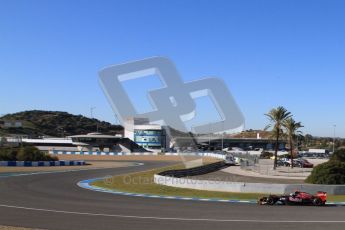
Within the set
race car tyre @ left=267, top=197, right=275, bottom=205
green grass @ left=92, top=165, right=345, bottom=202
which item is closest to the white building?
green grass @ left=92, top=165, right=345, bottom=202

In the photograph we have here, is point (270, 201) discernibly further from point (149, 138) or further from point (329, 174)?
point (149, 138)

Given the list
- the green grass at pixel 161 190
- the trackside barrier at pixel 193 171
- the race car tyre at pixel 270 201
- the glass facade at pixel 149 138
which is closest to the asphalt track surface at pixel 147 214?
the race car tyre at pixel 270 201

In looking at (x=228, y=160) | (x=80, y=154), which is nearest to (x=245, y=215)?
(x=228, y=160)

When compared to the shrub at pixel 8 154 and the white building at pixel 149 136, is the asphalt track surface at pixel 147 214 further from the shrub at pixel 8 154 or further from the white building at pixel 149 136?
the white building at pixel 149 136

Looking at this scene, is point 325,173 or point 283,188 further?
point 325,173

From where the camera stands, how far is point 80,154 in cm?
10781

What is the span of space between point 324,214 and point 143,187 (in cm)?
1599

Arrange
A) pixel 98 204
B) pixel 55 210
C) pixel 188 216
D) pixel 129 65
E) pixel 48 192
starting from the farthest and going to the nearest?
pixel 48 192 < pixel 129 65 < pixel 98 204 < pixel 55 210 < pixel 188 216

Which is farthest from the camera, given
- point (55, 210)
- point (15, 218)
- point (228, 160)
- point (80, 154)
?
point (80, 154)

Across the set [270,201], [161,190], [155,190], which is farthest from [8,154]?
[270,201]

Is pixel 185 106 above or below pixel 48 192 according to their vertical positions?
above

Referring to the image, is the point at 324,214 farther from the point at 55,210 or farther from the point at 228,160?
the point at 228,160

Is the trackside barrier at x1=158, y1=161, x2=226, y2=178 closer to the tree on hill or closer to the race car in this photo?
the tree on hill

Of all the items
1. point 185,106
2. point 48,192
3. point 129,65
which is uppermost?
point 129,65
